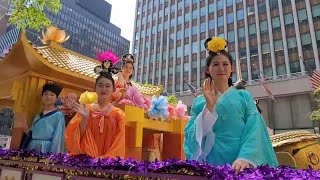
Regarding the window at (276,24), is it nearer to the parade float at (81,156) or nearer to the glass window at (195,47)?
the glass window at (195,47)

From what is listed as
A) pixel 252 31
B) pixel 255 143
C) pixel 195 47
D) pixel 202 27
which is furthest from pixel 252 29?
pixel 255 143

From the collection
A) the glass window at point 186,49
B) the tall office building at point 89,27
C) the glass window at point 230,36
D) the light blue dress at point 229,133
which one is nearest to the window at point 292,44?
the glass window at point 230,36

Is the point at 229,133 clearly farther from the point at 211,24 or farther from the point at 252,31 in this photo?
the point at 211,24

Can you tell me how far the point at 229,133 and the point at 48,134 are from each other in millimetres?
2646

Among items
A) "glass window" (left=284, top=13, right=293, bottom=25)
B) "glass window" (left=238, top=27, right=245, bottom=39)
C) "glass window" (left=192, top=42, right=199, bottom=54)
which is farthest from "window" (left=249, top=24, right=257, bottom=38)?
"glass window" (left=192, top=42, right=199, bottom=54)

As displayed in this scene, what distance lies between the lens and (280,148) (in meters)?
3.87

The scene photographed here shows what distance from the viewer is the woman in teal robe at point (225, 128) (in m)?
2.23

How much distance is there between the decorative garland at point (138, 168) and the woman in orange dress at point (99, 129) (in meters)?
0.40

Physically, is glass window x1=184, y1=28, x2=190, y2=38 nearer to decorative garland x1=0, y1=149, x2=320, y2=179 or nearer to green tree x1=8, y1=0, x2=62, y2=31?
green tree x1=8, y1=0, x2=62, y2=31

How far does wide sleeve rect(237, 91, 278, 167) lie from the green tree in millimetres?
6746

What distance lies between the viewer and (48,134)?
12.4 ft

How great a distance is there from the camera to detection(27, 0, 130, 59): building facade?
7112 cm

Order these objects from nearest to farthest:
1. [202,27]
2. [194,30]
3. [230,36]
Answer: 1. [230,36]
2. [202,27]
3. [194,30]

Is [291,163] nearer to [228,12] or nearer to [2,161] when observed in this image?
[2,161]
